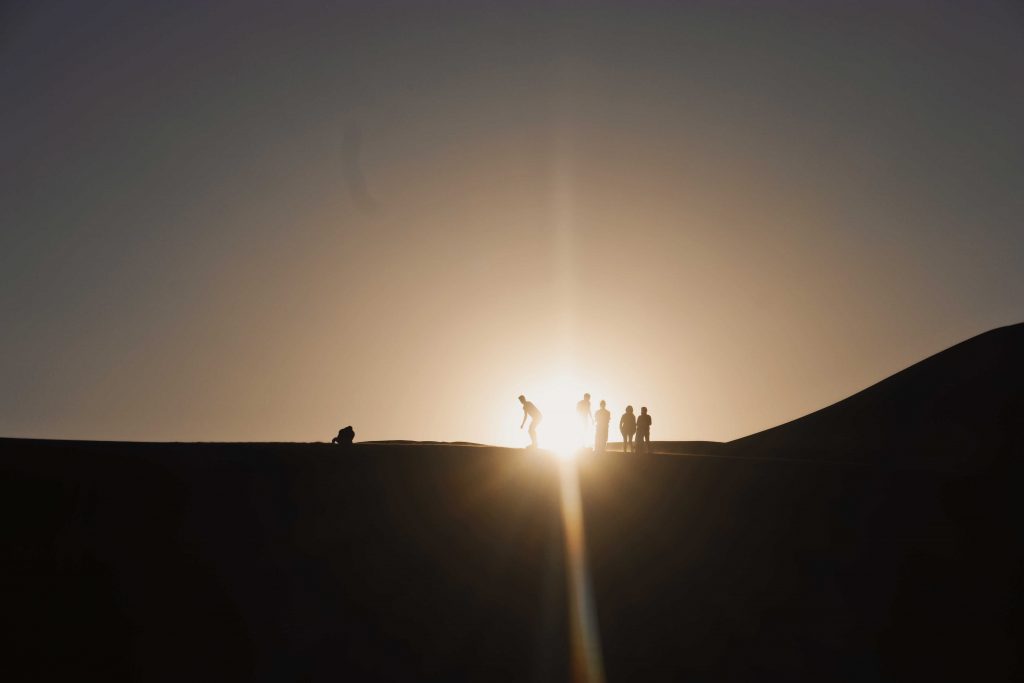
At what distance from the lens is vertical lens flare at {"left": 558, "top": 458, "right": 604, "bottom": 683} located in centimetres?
1392

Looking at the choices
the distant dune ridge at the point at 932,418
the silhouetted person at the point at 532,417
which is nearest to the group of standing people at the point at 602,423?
the silhouetted person at the point at 532,417

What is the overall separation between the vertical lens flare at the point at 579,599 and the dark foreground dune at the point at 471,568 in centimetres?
21

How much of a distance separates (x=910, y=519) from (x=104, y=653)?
17.2 meters

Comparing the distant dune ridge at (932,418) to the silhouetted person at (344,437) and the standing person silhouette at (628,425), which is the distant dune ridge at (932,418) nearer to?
the standing person silhouette at (628,425)

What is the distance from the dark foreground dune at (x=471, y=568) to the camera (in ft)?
45.2

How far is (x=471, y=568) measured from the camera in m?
16.4

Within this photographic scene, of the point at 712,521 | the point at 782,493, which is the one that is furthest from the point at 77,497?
the point at 782,493

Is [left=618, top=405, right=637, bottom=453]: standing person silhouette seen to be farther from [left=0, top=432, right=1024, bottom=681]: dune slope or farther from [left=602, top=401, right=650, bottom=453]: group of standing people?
[left=0, top=432, right=1024, bottom=681]: dune slope

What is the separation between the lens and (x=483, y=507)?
18406 mm

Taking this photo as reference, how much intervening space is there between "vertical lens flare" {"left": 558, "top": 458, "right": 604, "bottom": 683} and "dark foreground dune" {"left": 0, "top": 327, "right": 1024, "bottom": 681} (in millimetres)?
212

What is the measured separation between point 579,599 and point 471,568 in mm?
2425

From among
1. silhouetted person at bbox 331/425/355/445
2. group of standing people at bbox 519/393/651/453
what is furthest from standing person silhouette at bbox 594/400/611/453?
silhouetted person at bbox 331/425/355/445

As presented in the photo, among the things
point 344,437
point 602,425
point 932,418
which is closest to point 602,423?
point 602,425

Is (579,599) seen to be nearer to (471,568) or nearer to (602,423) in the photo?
(471,568)
